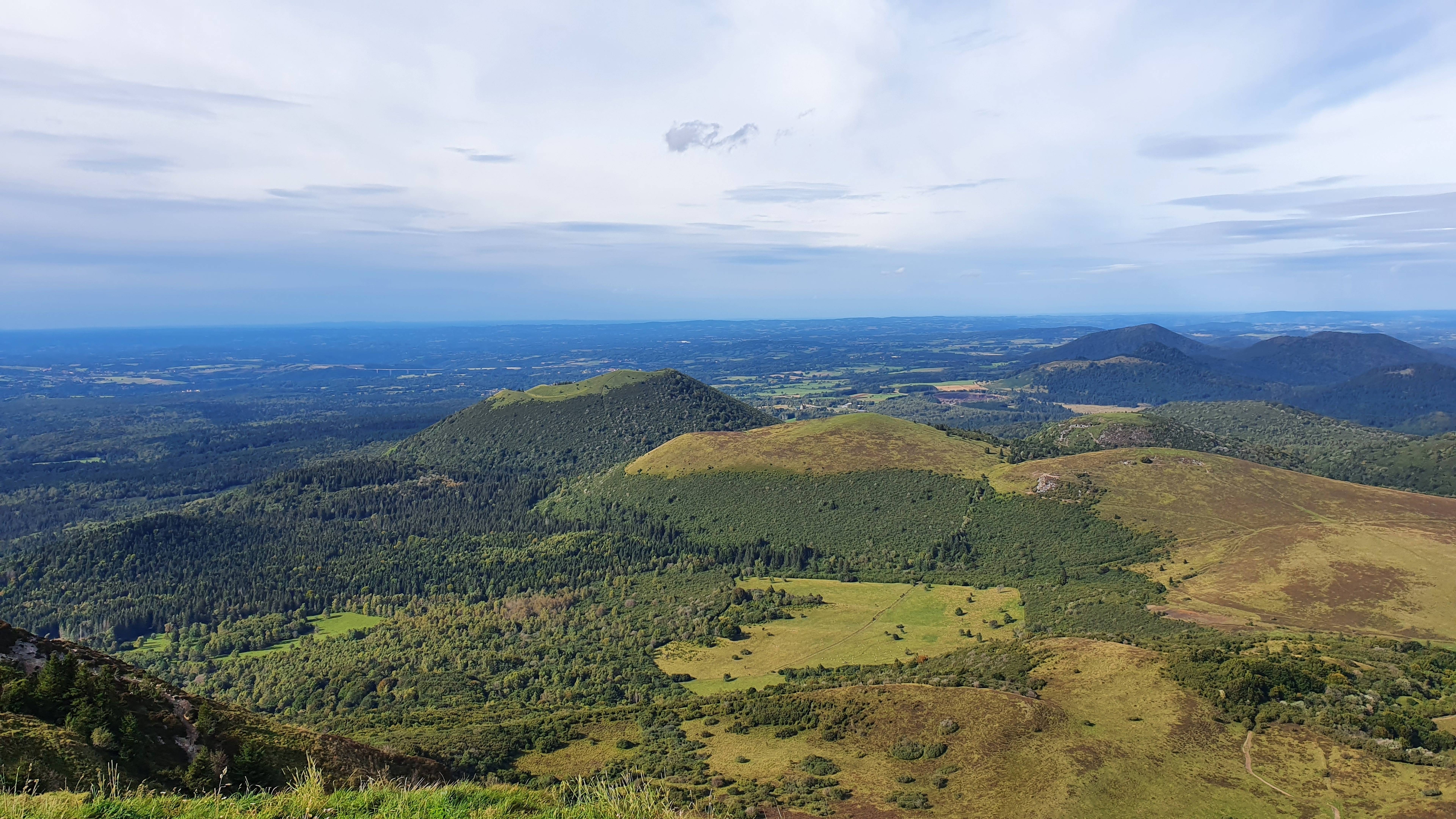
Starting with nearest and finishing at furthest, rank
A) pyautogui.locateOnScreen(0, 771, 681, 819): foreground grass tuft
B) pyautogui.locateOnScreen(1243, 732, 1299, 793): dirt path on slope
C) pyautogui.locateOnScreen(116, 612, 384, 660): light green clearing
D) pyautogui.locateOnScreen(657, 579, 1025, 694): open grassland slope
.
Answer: pyautogui.locateOnScreen(0, 771, 681, 819): foreground grass tuft → pyautogui.locateOnScreen(1243, 732, 1299, 793): dirt path on slope → pyautogui.locateOnScreen(657, 579, 1025, 694): open grassland slope → pyautogui.locateOnScreen(116, 612, 384, 660): light green clearing

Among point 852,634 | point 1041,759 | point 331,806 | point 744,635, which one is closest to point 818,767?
point 1041,759

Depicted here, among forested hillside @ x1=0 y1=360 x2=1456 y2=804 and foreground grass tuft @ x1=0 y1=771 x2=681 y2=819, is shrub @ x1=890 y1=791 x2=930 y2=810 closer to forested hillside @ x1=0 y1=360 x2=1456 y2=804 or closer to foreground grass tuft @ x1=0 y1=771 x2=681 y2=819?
forested hillside @ x1=0 y1=360 x2=1456 y2=804

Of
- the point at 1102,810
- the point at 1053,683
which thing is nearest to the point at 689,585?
the point at 1053,683

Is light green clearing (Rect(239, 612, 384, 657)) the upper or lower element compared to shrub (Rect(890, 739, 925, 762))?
lower

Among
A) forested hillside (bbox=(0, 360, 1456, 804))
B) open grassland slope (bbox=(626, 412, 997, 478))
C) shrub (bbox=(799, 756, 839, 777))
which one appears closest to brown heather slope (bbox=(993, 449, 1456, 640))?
forested hillside (bbox=(0, 360, 1456, 804))

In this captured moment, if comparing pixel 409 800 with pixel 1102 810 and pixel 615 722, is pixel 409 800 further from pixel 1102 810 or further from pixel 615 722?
pixel 615 722

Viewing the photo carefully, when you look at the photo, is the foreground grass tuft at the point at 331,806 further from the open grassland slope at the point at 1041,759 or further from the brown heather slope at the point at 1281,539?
the brown heather slope at the point at 1281,539
